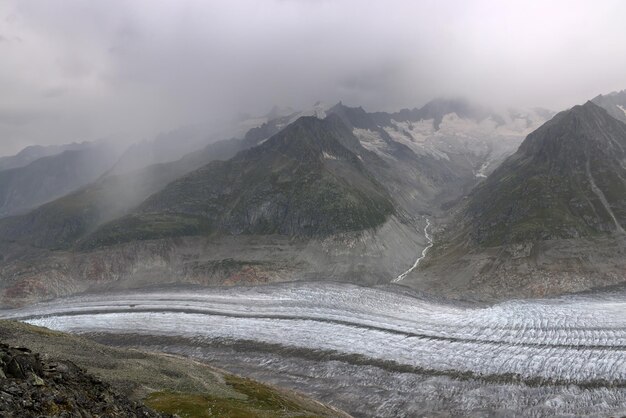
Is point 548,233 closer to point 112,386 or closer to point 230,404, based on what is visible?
point 230,404

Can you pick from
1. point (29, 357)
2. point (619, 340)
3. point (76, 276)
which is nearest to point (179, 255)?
point (76, 276)

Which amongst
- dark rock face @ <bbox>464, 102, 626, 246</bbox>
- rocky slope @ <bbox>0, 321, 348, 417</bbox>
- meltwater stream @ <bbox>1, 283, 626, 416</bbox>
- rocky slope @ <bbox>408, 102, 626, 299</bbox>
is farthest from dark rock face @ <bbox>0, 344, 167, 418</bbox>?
dark rock face @ <bbox>464, 102, 626, 246</bbox>

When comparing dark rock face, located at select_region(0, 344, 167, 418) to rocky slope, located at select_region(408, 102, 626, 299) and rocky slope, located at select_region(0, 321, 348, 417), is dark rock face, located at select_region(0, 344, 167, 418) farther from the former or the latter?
rocky slope, located at select_region(408, 102, 626, 299)

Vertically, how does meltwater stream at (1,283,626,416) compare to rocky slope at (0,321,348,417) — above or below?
below

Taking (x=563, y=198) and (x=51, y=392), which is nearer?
(x=51, y=392)

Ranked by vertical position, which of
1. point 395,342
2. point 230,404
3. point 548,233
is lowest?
point 395,342

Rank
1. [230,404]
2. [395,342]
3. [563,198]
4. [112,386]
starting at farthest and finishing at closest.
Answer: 1. [563,198]
2. [395,342]
3. [230,404]
4. [112,386]

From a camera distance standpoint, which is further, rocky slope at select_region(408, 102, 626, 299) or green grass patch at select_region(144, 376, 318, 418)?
rocky slope at select_region(408, 102, 626, 299)

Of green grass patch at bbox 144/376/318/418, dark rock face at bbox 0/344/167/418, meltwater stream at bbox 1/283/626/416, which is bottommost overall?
meltwater stream at bbox 1/283/626/416

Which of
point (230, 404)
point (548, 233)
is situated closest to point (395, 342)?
point (230, 404)
